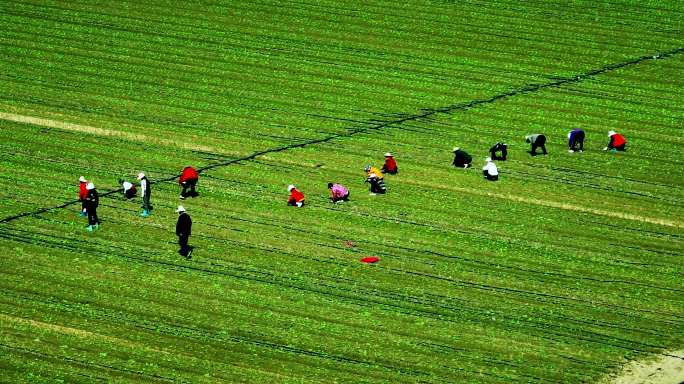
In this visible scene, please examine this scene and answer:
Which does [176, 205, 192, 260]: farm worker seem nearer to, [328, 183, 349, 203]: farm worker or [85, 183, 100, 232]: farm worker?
[85, 183, 100, 232]: farm worker

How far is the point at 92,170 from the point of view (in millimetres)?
45438

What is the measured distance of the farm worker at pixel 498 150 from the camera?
47.5 metres

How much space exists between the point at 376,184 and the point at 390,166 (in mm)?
2199

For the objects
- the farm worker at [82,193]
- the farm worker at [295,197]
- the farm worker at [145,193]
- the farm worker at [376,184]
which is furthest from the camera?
the farm worker at [376,184]

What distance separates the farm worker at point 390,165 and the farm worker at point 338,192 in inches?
136

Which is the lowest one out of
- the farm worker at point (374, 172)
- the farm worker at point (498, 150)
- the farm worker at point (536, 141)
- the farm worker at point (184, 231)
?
the farm worker at point (184, 231)

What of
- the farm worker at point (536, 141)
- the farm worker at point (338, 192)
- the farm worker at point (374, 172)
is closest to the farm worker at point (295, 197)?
the farm worker at point (338, 192)

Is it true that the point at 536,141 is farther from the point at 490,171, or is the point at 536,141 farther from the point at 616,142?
the point at 616,142

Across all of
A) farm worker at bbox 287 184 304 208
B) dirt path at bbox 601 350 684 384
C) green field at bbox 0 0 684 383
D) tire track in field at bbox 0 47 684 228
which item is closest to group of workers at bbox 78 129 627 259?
farm worker at bbox 287 184 304 208

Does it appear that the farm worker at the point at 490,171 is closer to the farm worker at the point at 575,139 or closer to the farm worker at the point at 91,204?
the farm worker at the point at 575,139

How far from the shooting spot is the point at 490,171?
4575 centimetres

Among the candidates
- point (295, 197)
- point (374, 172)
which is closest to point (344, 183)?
point (374, 172)

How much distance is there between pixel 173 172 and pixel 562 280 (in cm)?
1687

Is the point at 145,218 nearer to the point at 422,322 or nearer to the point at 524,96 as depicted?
the point at 422,322
